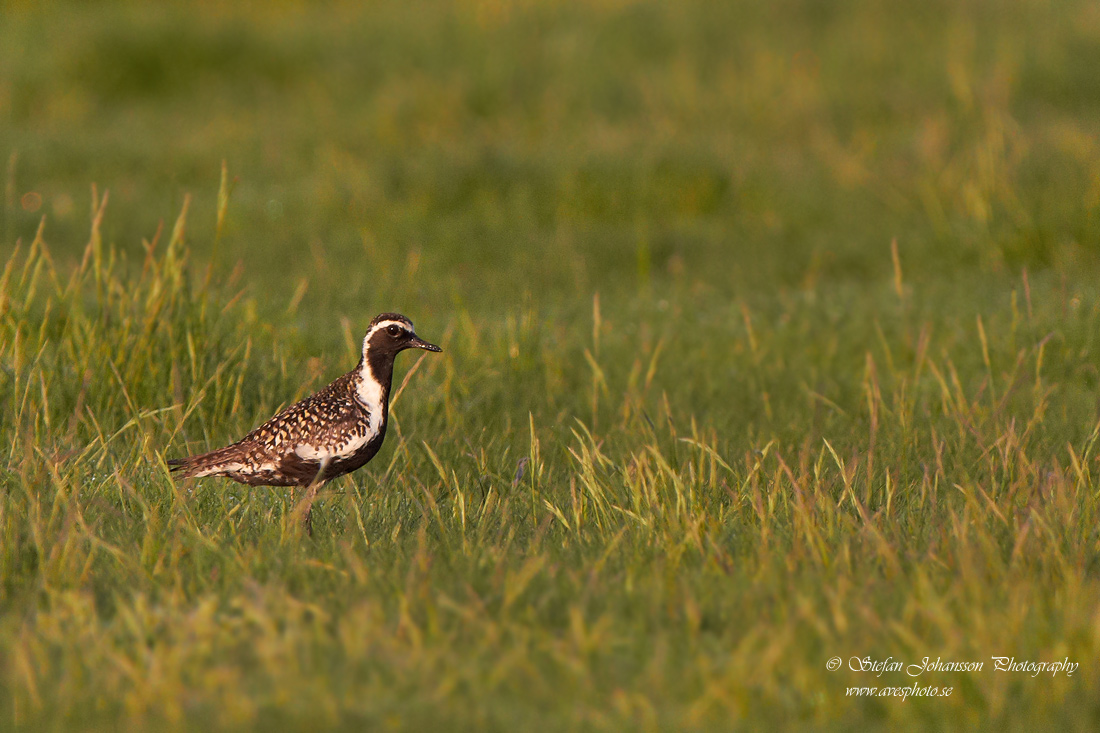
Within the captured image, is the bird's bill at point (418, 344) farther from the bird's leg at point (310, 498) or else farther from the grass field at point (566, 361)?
the bird's leg at point (310, 498)

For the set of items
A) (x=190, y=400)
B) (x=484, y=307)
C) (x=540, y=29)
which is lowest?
(x=484, y=307)

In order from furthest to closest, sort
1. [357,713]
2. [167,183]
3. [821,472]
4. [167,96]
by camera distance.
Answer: [167,96] → [167,183] → [821,472] → [357,713]

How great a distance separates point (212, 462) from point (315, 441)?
0.45m

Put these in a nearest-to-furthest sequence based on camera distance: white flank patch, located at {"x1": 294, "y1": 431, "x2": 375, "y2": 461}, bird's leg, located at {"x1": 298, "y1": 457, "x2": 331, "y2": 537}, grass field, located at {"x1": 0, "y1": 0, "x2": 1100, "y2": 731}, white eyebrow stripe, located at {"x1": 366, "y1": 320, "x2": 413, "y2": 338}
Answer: grass field, located at {"x1": 0, "y1": 0, "x2": 1100, "y2": 731} < bird's leg, located at {"x1": 298, "y1": 457, "x2": 331, "y2": 537} < white flank patch, located at {"x1": 294, "y1": 431, "x2": 375, "y2": 461} < white eyebrow stripe, located at {"x1": 366, "y1": 320, "x2": 413, "y2": 338}

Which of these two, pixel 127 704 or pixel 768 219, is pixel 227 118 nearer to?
pixel 768 219

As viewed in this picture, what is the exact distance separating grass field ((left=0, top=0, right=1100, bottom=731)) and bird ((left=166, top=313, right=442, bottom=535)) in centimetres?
15

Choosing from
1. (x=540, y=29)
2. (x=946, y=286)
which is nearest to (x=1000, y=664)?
(x=946, y=286)

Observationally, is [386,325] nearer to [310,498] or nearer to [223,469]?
[223,469]

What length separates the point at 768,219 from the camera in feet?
35.6

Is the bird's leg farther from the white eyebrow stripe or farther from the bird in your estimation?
the white eyebrow stripe

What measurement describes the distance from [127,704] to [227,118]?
11.5 m

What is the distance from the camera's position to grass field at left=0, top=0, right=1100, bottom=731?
11.1 ft

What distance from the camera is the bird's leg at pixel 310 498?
4.31 m

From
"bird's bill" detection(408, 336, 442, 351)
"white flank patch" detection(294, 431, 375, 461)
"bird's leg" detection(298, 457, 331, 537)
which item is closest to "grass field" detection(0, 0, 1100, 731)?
"bird's leg" detection(298, 457, 331, 537)
